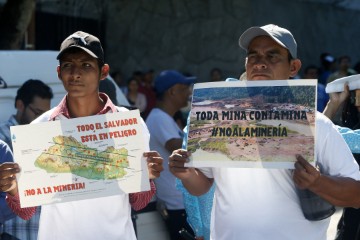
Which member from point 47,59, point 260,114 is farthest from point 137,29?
point 260,114

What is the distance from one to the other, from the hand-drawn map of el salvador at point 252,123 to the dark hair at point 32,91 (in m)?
2.35

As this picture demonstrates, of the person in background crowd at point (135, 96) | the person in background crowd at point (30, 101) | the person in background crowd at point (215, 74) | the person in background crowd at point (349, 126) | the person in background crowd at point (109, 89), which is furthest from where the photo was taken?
the person in background crowd at point (215, 74)

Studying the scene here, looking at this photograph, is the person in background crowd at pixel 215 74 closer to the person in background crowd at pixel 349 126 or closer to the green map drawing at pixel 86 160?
the person in background crowd at pixel 349 126

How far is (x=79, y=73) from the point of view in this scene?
368 centimetres

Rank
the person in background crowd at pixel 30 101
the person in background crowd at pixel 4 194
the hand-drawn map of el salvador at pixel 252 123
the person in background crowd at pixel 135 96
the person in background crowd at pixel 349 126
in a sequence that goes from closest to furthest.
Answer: the hand-drawn map of el salvador at pixel 252 123 → the person in background crowd at pixel 4 194 → the person in background crowd at pixel 349 126 → the person in background crowd at pixel 30 101 → the person in background crowd at pixel 135 96

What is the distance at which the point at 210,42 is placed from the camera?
15.3 metres

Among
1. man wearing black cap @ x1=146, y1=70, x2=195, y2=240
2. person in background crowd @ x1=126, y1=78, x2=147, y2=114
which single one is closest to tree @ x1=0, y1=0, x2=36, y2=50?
man wearing black cap @ x1=146, y1=70, x2=195, y2=240

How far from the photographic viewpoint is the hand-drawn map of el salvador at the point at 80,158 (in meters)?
3.56

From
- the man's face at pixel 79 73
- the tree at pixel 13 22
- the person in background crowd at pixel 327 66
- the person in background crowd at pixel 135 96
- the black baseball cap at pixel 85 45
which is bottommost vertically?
the person in background crowd at pixel 135 96

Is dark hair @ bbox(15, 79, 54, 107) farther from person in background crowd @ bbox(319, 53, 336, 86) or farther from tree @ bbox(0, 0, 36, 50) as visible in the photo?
person in background crowd @ bbox(319, 53, 336, 86)

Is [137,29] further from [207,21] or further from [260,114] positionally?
[260,114]

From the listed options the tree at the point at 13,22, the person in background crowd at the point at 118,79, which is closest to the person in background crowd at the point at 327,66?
the person in background crowd at the point at 118,79

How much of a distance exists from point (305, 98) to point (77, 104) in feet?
3.52

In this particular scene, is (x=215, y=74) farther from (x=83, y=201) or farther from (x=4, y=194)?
(x=83, y=201)
